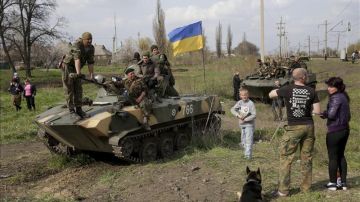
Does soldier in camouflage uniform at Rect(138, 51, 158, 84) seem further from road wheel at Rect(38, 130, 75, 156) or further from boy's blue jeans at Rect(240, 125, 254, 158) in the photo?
boy's blue jeans at Rect(240, 125, 254, 158)

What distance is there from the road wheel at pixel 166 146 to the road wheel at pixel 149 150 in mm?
289

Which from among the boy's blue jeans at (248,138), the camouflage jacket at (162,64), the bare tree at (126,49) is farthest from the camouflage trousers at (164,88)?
the bare tree at (126,49)

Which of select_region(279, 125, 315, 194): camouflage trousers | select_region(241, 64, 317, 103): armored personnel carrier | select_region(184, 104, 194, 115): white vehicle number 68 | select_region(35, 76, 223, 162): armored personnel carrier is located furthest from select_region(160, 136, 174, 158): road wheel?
select_region(241, 64, 317, 103): armored personnel carrier

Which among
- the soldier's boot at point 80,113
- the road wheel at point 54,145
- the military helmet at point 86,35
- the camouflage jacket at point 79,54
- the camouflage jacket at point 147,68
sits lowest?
the road wheel at point 54,145

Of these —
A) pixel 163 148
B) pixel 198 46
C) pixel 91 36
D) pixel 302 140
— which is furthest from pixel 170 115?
pixel 302 140

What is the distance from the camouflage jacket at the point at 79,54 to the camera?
9.54 m

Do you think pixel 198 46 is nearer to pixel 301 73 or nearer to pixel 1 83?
pixel 301 73

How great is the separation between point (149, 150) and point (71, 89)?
6.81ft

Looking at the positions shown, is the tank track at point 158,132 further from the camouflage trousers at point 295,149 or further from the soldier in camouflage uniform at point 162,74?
the camouflage trousers at point 295,149

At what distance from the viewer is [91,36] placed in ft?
32.6

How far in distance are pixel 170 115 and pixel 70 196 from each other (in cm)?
343

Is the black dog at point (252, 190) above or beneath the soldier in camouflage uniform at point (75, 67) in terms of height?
beneath

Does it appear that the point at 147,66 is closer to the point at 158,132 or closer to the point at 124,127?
the point at 158,132

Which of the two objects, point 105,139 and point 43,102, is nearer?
point 105,139
